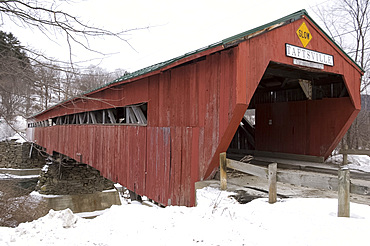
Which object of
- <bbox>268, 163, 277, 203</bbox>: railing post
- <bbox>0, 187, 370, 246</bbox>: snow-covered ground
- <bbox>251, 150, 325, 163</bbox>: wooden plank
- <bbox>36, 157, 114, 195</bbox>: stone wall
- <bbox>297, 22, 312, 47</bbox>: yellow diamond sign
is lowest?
<bbox>36, 157, 114, 195</bbox>: stone wall

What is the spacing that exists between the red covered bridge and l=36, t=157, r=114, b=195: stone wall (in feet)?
28.4

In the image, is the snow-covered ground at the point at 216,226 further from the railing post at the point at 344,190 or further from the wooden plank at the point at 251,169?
the wooden plank at the point at 251,169

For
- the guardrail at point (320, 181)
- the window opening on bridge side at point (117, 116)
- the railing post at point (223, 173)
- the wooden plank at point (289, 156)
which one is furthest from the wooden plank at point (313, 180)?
the wooden plank at point (289, 156)

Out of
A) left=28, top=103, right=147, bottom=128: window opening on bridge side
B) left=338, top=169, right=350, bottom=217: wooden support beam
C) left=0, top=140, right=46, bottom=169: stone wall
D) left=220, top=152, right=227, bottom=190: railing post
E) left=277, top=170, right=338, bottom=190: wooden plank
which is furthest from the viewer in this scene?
left=0, top=140, right=46, bottom=169: stone wall

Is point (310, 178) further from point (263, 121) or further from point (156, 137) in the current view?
point (263, 121)

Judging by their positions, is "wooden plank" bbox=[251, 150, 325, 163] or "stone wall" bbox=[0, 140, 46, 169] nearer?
"wooden plank" bbox=[251, 150, 325, 163]

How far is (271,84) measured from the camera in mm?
9352

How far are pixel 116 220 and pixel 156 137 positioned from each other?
287 centimetres

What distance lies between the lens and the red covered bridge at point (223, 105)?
15.6 ft

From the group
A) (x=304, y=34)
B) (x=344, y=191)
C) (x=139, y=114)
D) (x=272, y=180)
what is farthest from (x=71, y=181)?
(x=344, y=191)

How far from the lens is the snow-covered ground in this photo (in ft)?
9.34

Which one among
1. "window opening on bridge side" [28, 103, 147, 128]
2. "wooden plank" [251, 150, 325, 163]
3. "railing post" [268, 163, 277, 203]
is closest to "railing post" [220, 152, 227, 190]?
"railing post" [268, 163, 277, 203]

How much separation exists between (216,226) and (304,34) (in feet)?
14.6

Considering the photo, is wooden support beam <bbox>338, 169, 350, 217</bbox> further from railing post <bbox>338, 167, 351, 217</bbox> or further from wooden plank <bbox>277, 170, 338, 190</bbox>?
wooden plank <bbox>277, 170, 338, 190</bbox>
